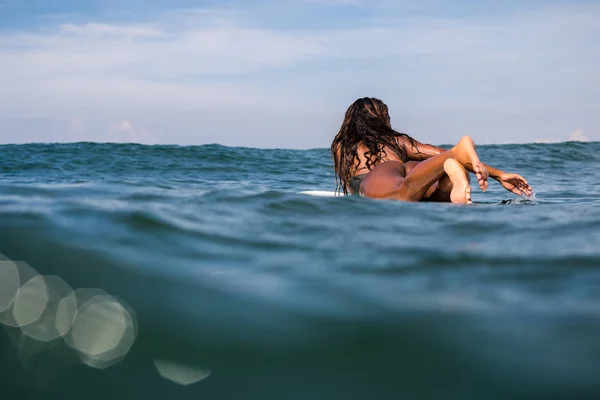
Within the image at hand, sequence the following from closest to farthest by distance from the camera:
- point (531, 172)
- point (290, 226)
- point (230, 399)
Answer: point (230, 399), point (290, 226), point (531, 172)

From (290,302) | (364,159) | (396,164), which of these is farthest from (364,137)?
(290,302)

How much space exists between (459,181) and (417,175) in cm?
41

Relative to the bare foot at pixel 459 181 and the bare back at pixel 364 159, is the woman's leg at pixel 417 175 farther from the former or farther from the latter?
the bare back at pixel 364 159

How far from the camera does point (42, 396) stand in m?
1.60

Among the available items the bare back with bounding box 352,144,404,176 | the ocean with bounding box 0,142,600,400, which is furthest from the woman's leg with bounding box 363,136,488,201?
the ocean with bounding box 0,142,600,400

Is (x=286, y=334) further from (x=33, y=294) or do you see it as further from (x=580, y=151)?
(x=580, y=151)

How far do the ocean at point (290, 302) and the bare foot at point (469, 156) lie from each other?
0.68 meters

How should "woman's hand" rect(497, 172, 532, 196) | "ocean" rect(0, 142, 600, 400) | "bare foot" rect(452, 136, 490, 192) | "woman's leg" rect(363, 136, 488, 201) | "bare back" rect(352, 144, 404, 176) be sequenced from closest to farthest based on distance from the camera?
"ocean" rect(0, 142, 600, 400) < "bare foot" rect(452, 136, 490, 192) < "woman's leg" rect(363, 136, 488, 201) < "woman's hand" rect(497, 172, 532, 196) < "bare back" rect(352, 144, 404, 176)

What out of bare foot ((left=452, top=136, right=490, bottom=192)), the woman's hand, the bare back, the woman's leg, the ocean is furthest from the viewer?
the bare back

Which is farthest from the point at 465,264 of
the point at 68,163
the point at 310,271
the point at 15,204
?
the point at 68,163

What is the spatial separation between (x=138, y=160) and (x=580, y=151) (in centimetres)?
1450

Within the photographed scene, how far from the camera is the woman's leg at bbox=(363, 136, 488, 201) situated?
15.6 feet

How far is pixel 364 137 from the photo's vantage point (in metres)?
6.02

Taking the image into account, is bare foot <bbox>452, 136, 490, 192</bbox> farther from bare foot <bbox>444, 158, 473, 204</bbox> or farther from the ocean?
the ocean
